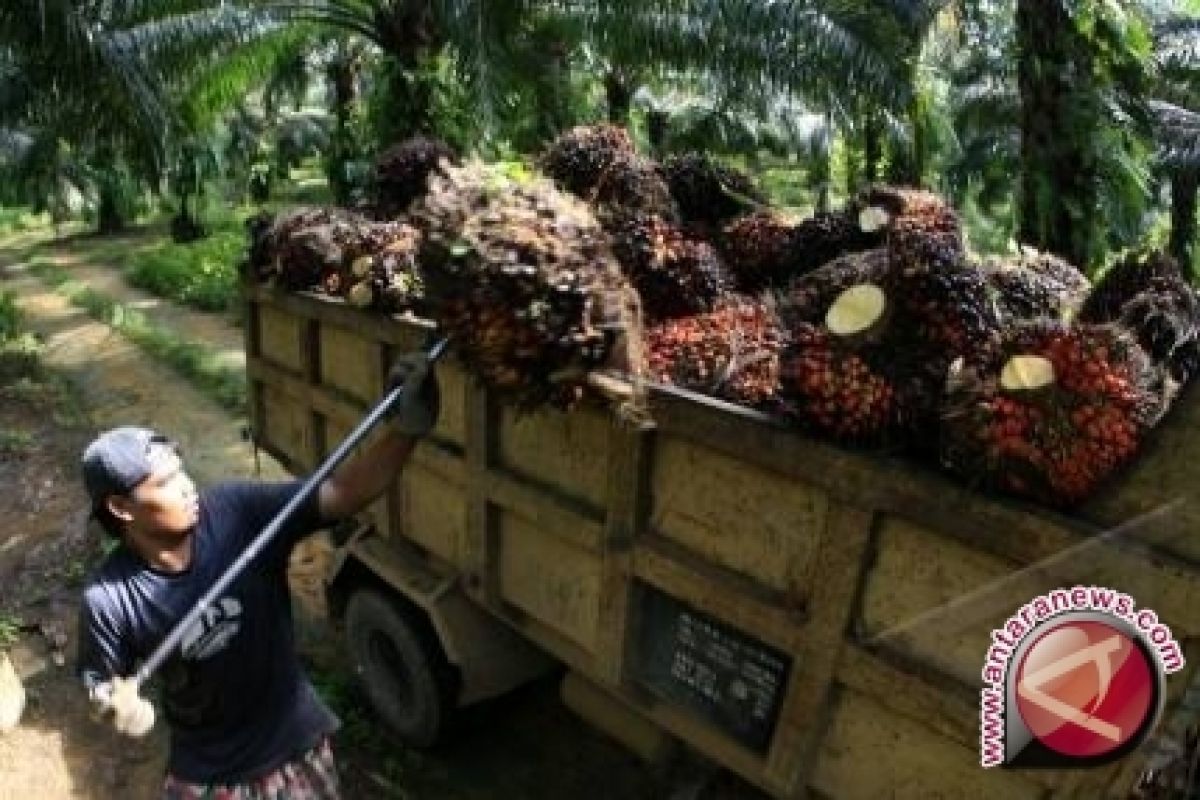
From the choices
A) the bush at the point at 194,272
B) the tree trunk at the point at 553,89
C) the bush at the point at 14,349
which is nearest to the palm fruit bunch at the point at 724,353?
the tree trunk at the point at 553,89

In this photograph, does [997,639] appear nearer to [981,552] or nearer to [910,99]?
[981,552]

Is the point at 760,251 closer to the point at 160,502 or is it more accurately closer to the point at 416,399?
the point at 416,399

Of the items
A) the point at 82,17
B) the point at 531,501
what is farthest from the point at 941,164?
the point at 531,501

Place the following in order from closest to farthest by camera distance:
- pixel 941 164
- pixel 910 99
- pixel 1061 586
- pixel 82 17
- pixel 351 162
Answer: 1. pixel 1061 586
2. pixel 82 17
3. pixel 910 99
4. pixel 351 162
5. pixel 941 164

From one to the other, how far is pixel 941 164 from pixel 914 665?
1472 cm

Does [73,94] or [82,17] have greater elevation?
[82,17]

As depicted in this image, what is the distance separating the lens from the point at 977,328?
7.70 feet

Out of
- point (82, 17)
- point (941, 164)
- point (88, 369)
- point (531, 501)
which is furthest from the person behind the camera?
point (941, 164)

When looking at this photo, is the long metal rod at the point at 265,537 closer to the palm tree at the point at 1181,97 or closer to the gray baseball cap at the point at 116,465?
the gray baseball cap at the point at 116,465

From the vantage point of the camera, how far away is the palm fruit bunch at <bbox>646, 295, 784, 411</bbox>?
8.77 feet

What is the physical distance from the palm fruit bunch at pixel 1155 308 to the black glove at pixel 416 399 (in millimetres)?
1653

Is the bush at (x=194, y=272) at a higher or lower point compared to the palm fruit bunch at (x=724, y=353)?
lower

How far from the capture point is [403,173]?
450 centimetres

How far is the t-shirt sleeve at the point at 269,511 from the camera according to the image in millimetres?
2725
